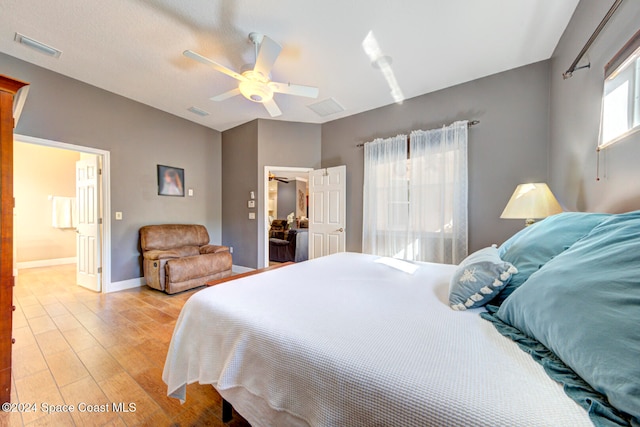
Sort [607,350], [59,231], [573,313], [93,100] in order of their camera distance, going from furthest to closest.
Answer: [59,231] < [93,100] < [573,313] < [607,350]

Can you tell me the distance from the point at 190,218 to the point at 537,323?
4901mm

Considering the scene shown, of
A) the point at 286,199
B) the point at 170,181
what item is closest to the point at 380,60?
the point at 170,181

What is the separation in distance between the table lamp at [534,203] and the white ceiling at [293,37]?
4.97 ft

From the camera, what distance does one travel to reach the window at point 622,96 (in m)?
1.22

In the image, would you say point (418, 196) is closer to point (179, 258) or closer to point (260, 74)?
point (260, 74)

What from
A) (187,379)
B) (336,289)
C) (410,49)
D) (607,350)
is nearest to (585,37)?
(410,49)

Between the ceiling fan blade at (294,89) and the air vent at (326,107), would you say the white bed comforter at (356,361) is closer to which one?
the ceiling fan blade at (294,89)

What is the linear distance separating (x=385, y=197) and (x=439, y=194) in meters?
0.76

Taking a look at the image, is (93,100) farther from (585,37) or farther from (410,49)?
(585,37)

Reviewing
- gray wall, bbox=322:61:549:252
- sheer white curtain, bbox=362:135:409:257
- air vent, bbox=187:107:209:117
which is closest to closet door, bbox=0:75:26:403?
→ air vent, bbox=187:107:209:117

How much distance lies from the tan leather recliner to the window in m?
4.35

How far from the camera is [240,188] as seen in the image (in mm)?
4652

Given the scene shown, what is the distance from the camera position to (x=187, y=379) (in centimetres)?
117

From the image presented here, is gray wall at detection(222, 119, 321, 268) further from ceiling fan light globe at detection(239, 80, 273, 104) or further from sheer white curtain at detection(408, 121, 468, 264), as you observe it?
sheer white curtain at detection(408, 121, 468, 264)
